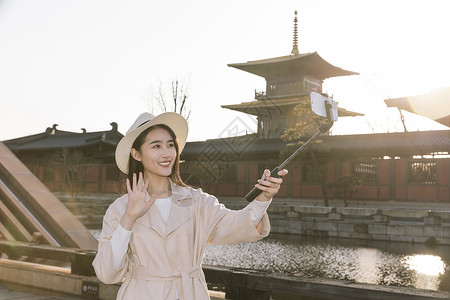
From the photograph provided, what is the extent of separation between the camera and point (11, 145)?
3209 centimetres

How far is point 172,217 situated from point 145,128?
44 cm

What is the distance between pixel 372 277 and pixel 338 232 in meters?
6.74

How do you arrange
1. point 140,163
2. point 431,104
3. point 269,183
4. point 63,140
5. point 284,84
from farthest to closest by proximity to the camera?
point 63,140, point 284,84, point 431,104, point 140,163, point 269,183

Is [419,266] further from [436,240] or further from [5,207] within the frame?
[5,207]

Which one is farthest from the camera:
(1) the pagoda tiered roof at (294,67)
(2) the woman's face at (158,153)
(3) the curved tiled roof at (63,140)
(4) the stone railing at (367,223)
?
(1) the pagoda tiered roof at (294,67)

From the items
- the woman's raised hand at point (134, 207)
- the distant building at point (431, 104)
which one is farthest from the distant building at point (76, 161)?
the woman's raised hand at point (134, 207)

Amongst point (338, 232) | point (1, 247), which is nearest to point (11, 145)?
point (338, 232)

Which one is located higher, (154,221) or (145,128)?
(145,128)

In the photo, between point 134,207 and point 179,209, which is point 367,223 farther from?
point 134,207

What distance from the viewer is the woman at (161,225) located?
189 centimetres

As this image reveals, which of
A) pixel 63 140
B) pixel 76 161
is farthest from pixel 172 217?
pixel 63 140

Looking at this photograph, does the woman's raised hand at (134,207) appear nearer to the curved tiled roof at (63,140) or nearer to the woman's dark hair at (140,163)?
the woman's dark hair at (140,163)

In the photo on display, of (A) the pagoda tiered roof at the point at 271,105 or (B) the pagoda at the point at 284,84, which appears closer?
(A) the pagoda tiered roof at the point at 271,105

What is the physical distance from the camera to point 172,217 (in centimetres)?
202
